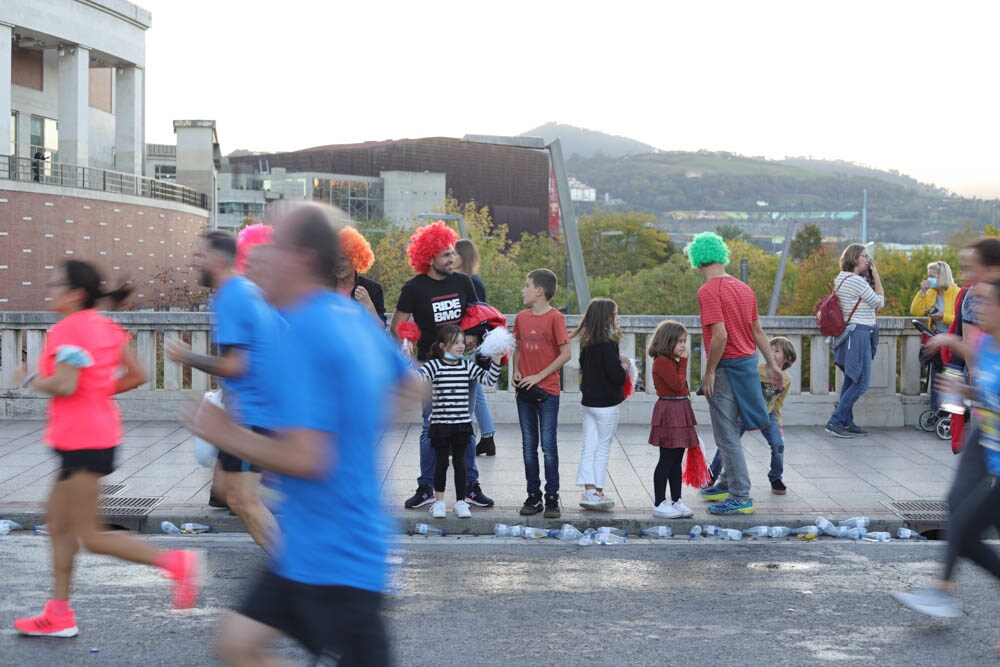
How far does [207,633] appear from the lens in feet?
17.5

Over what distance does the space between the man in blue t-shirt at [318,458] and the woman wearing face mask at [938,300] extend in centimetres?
961

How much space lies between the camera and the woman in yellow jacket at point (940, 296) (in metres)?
11.5

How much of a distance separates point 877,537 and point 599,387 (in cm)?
219

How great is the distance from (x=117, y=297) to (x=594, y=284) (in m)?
46.3

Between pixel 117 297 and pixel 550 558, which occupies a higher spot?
pixel 117 297

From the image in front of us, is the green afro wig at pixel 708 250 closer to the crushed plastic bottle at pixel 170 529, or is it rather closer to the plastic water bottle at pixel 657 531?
the plastic water bottle at pixel 657 531

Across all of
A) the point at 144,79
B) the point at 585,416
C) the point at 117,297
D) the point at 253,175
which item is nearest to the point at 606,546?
the point at 585,416

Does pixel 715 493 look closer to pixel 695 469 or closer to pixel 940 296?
pixel 695 469

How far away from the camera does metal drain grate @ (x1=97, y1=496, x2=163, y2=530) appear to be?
7.86 metres

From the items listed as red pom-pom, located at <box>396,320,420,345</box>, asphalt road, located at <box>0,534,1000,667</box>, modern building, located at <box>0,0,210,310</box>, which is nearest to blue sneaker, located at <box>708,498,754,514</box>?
asphalt road, located at <box>0,534,1000,667</box>

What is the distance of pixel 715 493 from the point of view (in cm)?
859

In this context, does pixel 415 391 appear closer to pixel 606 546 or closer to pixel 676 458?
pixel 606 546

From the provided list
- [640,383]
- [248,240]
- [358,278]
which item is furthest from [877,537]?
[640,383]

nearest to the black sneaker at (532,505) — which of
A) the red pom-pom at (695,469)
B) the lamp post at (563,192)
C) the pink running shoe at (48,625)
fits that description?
the red pom-pom at (695,469)
